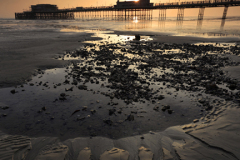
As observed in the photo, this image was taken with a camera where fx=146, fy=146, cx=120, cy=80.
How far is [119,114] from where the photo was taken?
16.1 feet

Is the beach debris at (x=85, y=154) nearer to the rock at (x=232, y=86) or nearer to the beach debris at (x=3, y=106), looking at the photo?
the beach debris at (x=3, y=106)

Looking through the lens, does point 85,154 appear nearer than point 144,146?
Yes

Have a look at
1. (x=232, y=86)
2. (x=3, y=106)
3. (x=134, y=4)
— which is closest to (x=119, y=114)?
(x=3, y=106)

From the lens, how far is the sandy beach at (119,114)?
11.2ft

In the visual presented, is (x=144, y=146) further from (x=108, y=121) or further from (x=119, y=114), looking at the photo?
(x=119, y=114)

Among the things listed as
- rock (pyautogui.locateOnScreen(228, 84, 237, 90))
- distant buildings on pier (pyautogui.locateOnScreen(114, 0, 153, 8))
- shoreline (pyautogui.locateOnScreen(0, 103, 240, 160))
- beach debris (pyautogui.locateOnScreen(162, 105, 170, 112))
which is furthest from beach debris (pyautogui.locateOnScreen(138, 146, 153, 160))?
distant buildings on pier (pyautogui.locateOnScreen(114, 0, 153, 8))

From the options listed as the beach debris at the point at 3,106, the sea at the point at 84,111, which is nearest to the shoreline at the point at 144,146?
the sea at the point at 84,111

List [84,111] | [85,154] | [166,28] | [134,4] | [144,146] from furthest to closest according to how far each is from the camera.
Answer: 1. [134,4]
2. [166,28]
3. [84,111]
4. [144,146]
5. [85,154]

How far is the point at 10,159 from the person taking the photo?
10.1 feet

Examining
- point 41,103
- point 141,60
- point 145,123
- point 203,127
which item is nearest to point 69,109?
point 41,103

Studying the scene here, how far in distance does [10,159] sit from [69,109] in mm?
2291

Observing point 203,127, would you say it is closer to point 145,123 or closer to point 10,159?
point 145,123

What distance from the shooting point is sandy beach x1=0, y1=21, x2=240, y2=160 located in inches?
135

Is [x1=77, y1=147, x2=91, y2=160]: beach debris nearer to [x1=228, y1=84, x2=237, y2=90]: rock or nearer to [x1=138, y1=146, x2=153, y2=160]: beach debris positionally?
[x1=138, y1=146, x2=153, y2=160]: beach debris
